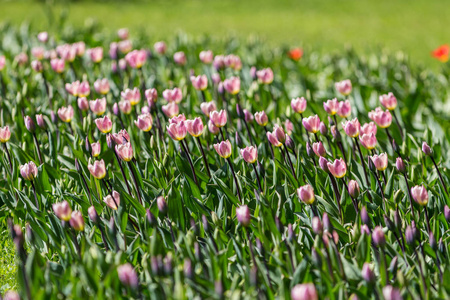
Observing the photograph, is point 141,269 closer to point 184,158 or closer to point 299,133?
point 184,158

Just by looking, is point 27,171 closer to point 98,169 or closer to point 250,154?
point 98,169

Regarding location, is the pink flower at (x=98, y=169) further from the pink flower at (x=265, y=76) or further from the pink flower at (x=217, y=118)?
the pink flower at (x=265, y=76)

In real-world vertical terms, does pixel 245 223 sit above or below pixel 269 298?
above

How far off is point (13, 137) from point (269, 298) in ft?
7.08

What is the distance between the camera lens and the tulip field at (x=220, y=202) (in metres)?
1.92

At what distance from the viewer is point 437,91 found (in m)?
4.95

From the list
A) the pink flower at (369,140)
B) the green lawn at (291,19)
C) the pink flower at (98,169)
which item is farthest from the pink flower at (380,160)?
the green lawn at (291,19)

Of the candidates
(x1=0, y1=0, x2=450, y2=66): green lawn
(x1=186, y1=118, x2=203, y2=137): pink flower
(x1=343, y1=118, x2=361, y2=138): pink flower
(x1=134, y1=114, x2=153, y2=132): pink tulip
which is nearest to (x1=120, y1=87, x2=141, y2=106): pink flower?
(x1=134, y1=114, x2=153, y2=132): pink tulip

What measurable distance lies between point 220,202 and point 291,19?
32.9 feet

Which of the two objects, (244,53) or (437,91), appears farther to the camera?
(244,53)

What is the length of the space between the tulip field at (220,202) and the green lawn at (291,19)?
504cm

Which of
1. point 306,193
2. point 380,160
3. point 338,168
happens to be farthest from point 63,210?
point 380,160

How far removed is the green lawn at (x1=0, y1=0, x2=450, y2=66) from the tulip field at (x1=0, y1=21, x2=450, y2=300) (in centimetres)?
504

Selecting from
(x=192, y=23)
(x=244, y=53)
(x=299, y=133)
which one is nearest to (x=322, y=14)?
(x=192, y=23)
